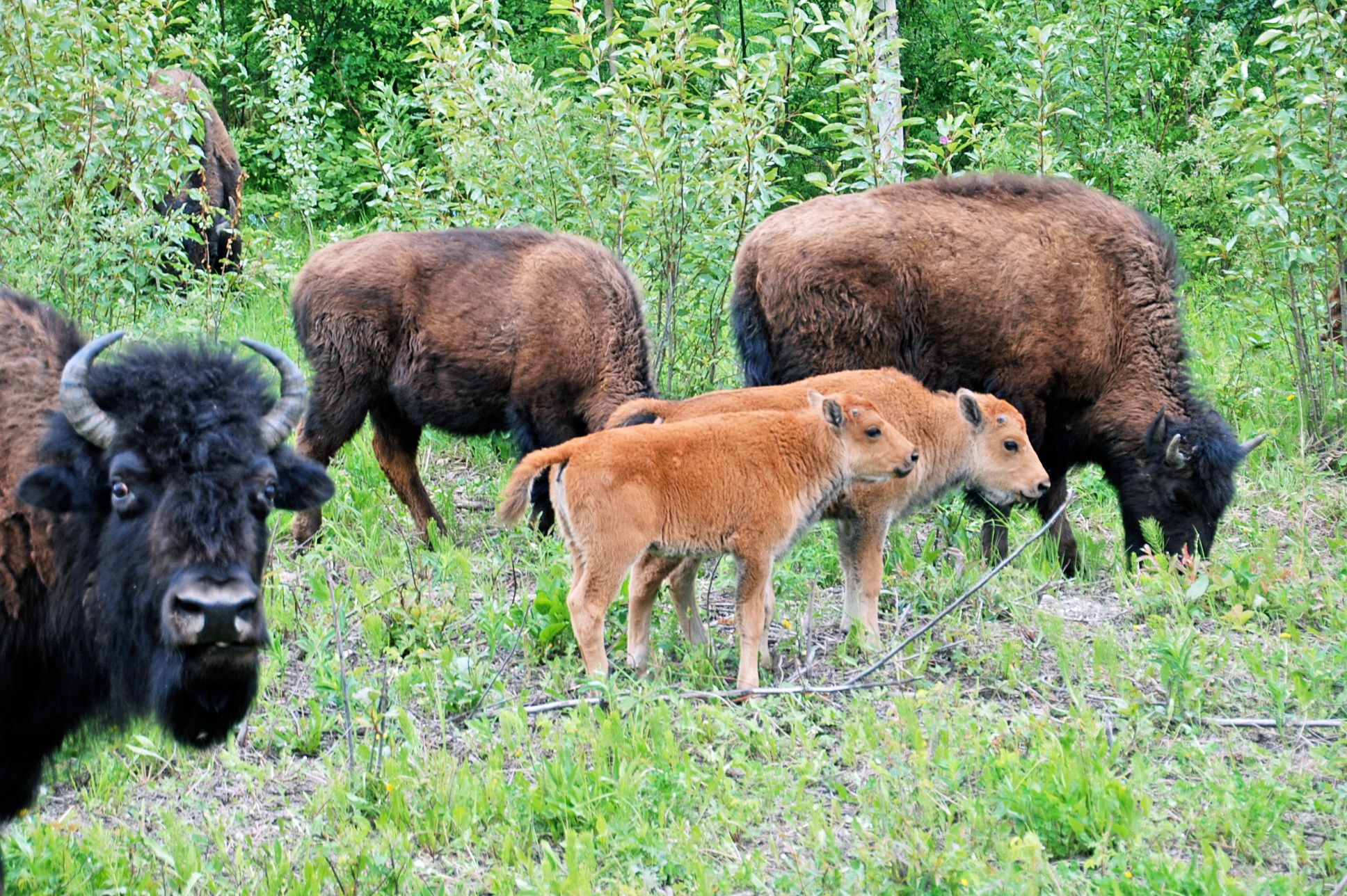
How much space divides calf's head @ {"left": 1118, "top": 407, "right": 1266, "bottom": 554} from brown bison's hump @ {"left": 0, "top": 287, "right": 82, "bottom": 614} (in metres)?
5.64

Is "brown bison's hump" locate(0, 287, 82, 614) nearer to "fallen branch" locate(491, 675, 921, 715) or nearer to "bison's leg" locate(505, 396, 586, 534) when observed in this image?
"fallen branch" locate(491, 675, 921, 715)

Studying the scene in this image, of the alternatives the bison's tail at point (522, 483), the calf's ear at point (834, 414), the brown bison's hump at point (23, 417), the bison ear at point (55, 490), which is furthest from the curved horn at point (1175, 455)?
the bison ear at point (55, 490)

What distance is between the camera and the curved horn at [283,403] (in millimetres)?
3963

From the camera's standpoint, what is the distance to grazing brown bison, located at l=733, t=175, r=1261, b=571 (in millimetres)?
7551

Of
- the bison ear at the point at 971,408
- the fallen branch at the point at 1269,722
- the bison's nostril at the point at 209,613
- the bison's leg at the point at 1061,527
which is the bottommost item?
the bison's leg at the point at 1061,527

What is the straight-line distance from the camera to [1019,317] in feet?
25.1

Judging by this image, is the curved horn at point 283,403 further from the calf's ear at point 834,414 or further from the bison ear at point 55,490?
the calf's ear at point 834,414

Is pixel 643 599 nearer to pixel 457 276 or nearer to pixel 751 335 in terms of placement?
pixel 751 335

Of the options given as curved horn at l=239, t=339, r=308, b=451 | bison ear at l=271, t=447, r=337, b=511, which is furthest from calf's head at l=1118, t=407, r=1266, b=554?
curved horn at l=239, t=339, r=308, b=451

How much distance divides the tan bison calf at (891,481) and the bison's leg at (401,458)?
233cm

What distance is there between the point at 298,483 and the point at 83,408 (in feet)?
2.15

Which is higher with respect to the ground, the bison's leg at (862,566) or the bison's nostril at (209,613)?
the bison's nostril at (209,613)

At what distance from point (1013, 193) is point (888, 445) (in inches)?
117

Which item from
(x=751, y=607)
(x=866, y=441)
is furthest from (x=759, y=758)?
(x=866, y=441)
